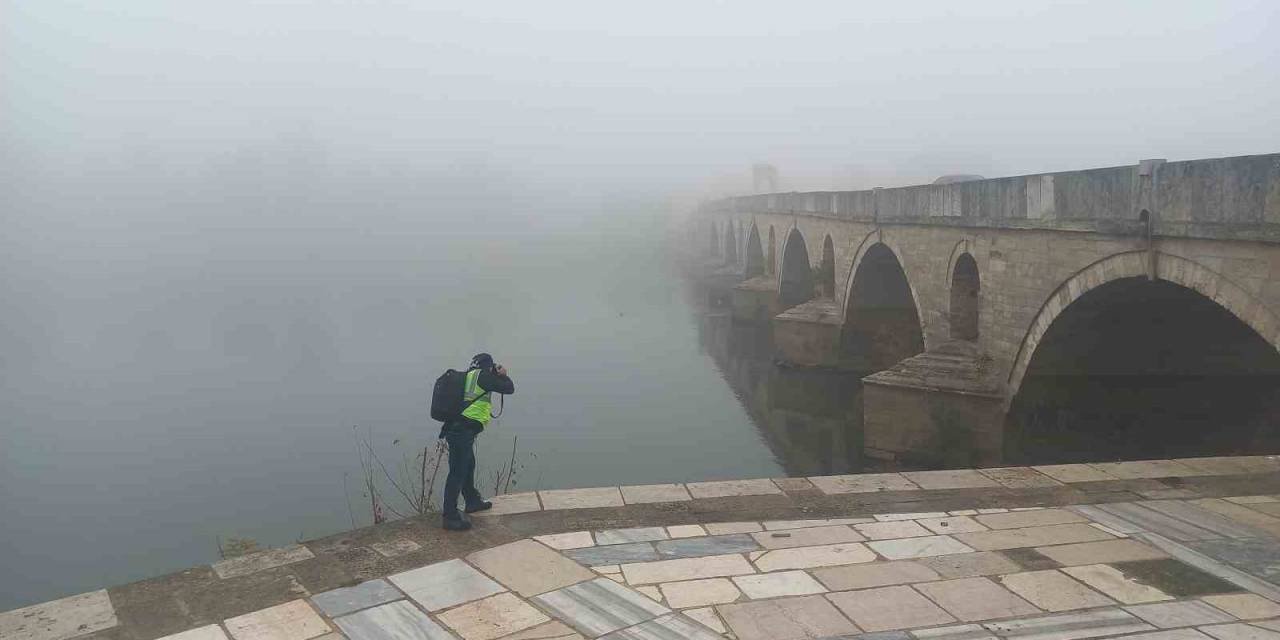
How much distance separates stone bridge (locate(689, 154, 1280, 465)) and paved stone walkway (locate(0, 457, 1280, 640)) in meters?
1.92

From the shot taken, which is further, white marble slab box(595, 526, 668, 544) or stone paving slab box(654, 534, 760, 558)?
white marble slab box(595, 526, 668, 544)

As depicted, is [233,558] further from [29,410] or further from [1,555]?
[29,410]

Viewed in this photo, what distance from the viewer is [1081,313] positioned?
350 inches

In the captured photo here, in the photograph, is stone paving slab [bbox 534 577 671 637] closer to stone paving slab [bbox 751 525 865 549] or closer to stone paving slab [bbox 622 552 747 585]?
stone paving slab [bbox 622 552 747 585]

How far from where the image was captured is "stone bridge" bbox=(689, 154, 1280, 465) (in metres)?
6.34

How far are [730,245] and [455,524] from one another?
105ft

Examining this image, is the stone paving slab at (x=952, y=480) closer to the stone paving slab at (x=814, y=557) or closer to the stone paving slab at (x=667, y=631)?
the stone paving slab at (x=814, y=557)

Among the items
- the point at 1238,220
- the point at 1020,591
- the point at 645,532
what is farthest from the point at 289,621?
the point at 1238,220

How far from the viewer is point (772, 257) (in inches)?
1015

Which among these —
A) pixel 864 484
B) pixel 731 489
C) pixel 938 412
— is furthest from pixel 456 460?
pixel 938 412

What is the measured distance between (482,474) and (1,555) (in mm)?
4949

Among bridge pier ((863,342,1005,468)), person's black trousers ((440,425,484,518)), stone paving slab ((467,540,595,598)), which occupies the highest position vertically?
person's black trousers ((440,425,484,518))

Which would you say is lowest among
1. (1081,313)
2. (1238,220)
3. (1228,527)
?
(1228,527)

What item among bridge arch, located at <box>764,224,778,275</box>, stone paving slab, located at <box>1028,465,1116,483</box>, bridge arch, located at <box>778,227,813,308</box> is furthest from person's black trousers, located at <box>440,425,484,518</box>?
bridge arch, located at <box>764,224,778,275</box>
